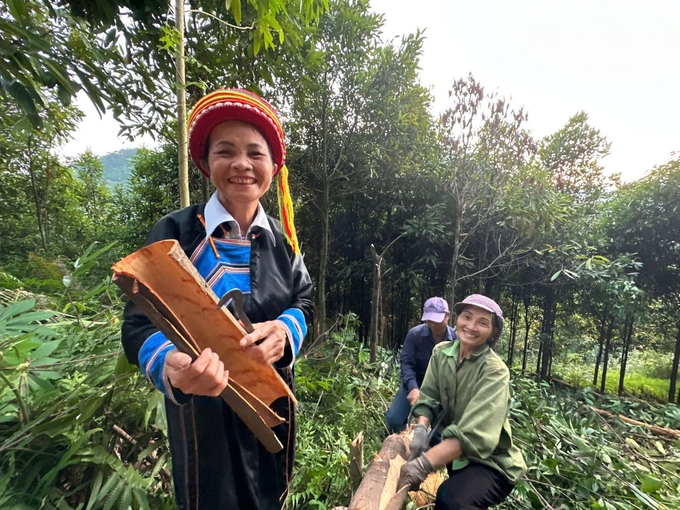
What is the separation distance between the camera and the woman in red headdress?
2.76 feet

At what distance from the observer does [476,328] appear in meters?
1.80

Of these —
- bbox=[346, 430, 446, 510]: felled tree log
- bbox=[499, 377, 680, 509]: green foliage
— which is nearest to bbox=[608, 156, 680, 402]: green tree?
bbox=[499, 377, 680, 509]: green foliage

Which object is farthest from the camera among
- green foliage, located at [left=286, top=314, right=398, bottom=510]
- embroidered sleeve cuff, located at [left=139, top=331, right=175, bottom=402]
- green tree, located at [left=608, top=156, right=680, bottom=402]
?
green tree, located at [left=608, top=156, right=680, bottom=402]

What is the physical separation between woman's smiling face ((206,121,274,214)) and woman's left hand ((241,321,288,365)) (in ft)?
1.16

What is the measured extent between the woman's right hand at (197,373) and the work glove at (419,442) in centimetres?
136

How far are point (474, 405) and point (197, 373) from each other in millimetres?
1404

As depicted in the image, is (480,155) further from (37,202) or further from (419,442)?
(37,202)

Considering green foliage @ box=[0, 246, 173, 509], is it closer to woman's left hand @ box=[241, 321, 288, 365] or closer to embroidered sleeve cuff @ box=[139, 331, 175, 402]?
embroidered sleeve cuff @ box=[139, 331, 175, 402]

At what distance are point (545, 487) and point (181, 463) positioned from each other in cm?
268

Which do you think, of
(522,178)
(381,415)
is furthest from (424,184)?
(381,415)

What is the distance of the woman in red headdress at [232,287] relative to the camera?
841mm

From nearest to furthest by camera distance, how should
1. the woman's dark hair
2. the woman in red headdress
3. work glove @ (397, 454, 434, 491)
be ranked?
the woman in red headdress, work glove @ (397, 454, 434, 491), the woman's dark hair

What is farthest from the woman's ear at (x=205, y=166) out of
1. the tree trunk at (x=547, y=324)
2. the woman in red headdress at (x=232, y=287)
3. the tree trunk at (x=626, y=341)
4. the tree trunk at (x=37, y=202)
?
the tree trunk at (x=626, y=341)

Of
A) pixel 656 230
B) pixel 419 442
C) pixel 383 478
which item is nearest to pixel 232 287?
pixel 383 478
